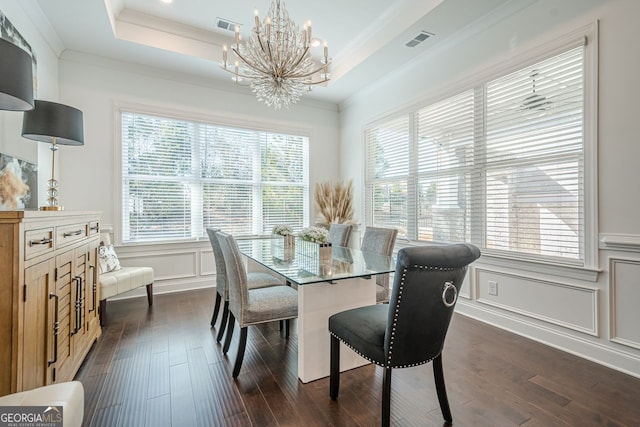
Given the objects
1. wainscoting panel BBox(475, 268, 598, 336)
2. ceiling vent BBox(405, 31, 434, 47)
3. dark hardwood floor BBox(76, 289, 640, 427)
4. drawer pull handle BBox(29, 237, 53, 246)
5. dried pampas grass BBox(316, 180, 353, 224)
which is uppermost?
ceiling vent BBox(405, 31, 434, 47)

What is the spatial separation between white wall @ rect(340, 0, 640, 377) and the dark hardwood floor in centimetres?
21

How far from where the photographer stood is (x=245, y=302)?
79.6 inches

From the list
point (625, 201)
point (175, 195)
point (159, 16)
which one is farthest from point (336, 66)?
point (625, 201)

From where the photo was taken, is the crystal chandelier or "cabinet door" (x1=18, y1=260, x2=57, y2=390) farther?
the crystal chandelier

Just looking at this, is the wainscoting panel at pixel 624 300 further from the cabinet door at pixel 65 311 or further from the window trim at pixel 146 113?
the window trim at pixel 146 113

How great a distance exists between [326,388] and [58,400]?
1.37 meters

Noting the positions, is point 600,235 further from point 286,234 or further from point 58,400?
point 58,400

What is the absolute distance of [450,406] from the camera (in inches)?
69.6

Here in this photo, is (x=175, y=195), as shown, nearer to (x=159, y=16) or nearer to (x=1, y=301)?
(x=159, y=16)

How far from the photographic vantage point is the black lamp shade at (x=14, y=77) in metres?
1.32

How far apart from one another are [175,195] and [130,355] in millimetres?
2366

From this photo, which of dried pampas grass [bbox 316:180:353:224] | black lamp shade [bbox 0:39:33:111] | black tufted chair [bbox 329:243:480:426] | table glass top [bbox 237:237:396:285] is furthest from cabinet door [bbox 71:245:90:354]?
dried pampas grass [bbox 316:180:353:224]

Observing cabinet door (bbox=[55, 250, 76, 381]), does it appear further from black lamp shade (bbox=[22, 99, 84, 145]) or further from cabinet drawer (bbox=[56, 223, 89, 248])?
black lamp shade (bbox=[22, 99, 84, 145])

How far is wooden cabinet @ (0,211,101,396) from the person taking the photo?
1.26 m
